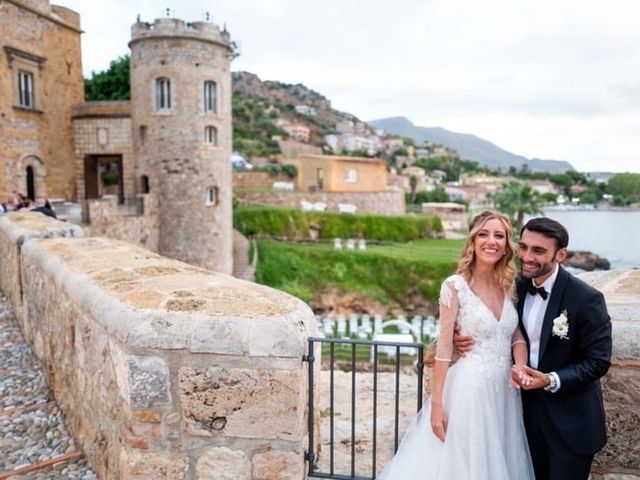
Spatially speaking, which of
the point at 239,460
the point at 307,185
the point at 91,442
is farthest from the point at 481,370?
the point at 307,185

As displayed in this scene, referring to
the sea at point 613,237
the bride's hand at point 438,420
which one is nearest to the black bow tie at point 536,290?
the bride's hand at point 438,420

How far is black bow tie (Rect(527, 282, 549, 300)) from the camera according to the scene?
2387 millimetres

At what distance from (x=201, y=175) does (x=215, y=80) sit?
4.13 meters

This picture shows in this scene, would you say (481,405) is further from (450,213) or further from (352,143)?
(352,143)

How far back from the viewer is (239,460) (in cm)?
267

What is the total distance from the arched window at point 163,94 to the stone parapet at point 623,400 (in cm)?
2241

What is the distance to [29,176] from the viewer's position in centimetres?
2386

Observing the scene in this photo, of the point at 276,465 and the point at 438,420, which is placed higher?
the point at 438,420

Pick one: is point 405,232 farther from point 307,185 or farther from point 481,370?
point 481,370

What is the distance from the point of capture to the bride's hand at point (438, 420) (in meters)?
2.47

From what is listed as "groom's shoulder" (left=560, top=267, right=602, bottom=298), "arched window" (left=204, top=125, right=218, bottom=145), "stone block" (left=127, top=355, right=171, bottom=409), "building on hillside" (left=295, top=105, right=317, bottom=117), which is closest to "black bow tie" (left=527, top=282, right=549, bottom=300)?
"groom's shoulder" (left=560, top=267, right=602, bottom=298)

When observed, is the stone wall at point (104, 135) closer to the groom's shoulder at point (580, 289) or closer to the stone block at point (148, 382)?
the stone block at point (148, 382)

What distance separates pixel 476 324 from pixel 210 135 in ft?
73.7

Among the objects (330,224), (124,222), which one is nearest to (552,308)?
(124,222)
